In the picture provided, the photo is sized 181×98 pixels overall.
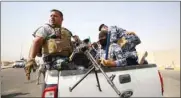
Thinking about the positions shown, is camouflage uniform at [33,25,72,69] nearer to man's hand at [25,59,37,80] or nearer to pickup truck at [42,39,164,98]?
man's hand at [25,59,37,80]

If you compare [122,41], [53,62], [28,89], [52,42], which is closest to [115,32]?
[122,41]

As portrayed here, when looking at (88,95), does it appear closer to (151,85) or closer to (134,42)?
(151,85)

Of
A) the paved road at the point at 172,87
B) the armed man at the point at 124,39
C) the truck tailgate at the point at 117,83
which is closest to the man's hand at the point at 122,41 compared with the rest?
the armed man at the point at 124,39

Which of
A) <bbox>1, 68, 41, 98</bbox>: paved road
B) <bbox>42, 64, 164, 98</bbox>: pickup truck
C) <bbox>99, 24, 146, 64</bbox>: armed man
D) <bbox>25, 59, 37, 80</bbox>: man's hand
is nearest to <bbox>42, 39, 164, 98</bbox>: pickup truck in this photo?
<bbox>42, 64, 164, 98</bbox>: pickup truck

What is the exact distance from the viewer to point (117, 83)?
349 cm

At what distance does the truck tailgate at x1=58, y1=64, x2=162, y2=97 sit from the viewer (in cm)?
318

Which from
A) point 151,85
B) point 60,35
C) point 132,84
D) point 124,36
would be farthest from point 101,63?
point 124,36

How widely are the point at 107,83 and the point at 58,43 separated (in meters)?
1.50

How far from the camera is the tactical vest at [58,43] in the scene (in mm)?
4473

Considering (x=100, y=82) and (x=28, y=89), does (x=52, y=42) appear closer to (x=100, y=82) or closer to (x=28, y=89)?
(x=100, y=82)

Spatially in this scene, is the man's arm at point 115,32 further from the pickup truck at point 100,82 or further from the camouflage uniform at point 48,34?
the pickup truck at point 100,82

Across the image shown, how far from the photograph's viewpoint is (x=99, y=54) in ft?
18.2

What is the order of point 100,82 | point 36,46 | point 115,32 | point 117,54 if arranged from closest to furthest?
point 100,82, point 36,46, point 117,54, point 115,32

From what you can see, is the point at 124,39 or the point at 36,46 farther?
the point at 124,39
